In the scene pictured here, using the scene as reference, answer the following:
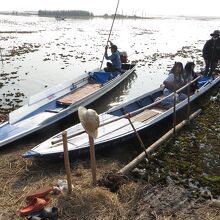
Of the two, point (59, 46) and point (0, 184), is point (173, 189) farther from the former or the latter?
point (59, 46)

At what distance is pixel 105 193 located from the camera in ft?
21.2

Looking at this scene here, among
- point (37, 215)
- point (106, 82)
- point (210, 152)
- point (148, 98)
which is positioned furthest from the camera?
point (106, 82)

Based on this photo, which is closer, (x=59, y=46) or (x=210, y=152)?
(x=210, y=152)

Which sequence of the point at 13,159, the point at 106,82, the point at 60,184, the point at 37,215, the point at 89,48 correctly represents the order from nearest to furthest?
the point at 37,215 → the point at 60,184 → the point at 13,159 → the point at 106,82 → the point at 89,48

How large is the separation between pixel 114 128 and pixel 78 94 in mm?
3910

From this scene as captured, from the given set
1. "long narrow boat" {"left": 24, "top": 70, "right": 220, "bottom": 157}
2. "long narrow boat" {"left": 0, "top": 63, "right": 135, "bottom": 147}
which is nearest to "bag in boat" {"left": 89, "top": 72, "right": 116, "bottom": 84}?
"long narrow boat" {"left": 0, "top": 63, "right": 135, "bottom": 147}

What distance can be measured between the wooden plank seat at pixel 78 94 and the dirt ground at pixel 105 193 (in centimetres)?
334

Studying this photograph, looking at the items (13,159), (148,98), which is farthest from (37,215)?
(148,98)

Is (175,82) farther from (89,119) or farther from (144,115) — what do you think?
(89,119)

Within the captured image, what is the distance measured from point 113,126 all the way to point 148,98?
3.07 meters

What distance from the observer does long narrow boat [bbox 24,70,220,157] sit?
7757 mm

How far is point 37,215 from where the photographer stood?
5801 millimetres

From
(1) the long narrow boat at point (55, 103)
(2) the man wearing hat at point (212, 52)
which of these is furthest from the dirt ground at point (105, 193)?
(2) the man wearing hat at point (212, 52)

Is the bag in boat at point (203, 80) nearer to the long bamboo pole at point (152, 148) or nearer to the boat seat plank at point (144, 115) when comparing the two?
the long bamboo pole at point (152, 148)
